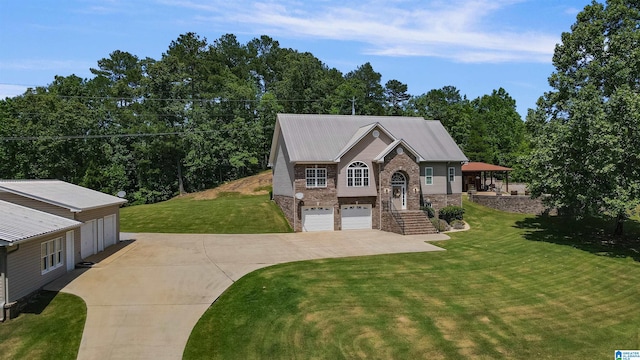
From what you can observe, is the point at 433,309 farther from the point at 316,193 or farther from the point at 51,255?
the point at 316,193

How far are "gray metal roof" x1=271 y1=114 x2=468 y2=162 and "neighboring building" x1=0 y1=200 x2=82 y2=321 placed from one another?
46.4 ft

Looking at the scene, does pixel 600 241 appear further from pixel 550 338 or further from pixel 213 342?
pixel 213 342

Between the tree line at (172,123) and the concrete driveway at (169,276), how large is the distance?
89.7ft

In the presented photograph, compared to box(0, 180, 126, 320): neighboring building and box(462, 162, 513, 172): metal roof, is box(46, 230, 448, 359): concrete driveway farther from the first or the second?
box(462, 162, 513, 172): metal roof

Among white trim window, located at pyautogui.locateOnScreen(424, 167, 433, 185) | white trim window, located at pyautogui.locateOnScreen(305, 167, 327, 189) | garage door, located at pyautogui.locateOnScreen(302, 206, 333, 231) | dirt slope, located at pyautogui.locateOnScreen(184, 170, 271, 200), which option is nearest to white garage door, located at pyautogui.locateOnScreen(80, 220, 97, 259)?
garage door, located at pyautogui.locateOnScreen(302, 206, 333, 231)

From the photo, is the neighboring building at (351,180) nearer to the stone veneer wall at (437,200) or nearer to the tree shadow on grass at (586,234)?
the stone veneer wall at (437,200)

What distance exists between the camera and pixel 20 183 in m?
18.7

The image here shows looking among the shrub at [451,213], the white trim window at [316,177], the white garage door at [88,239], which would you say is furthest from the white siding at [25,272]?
the shrub at [451,213]

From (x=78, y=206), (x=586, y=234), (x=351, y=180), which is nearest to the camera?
(x=78, y=206)

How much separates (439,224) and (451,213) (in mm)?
2196

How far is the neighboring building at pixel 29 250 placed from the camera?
12.2m

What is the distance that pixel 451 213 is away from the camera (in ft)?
95.0

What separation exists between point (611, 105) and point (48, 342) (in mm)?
25114

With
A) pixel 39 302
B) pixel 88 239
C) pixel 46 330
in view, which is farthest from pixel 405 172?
pixel 46 330
